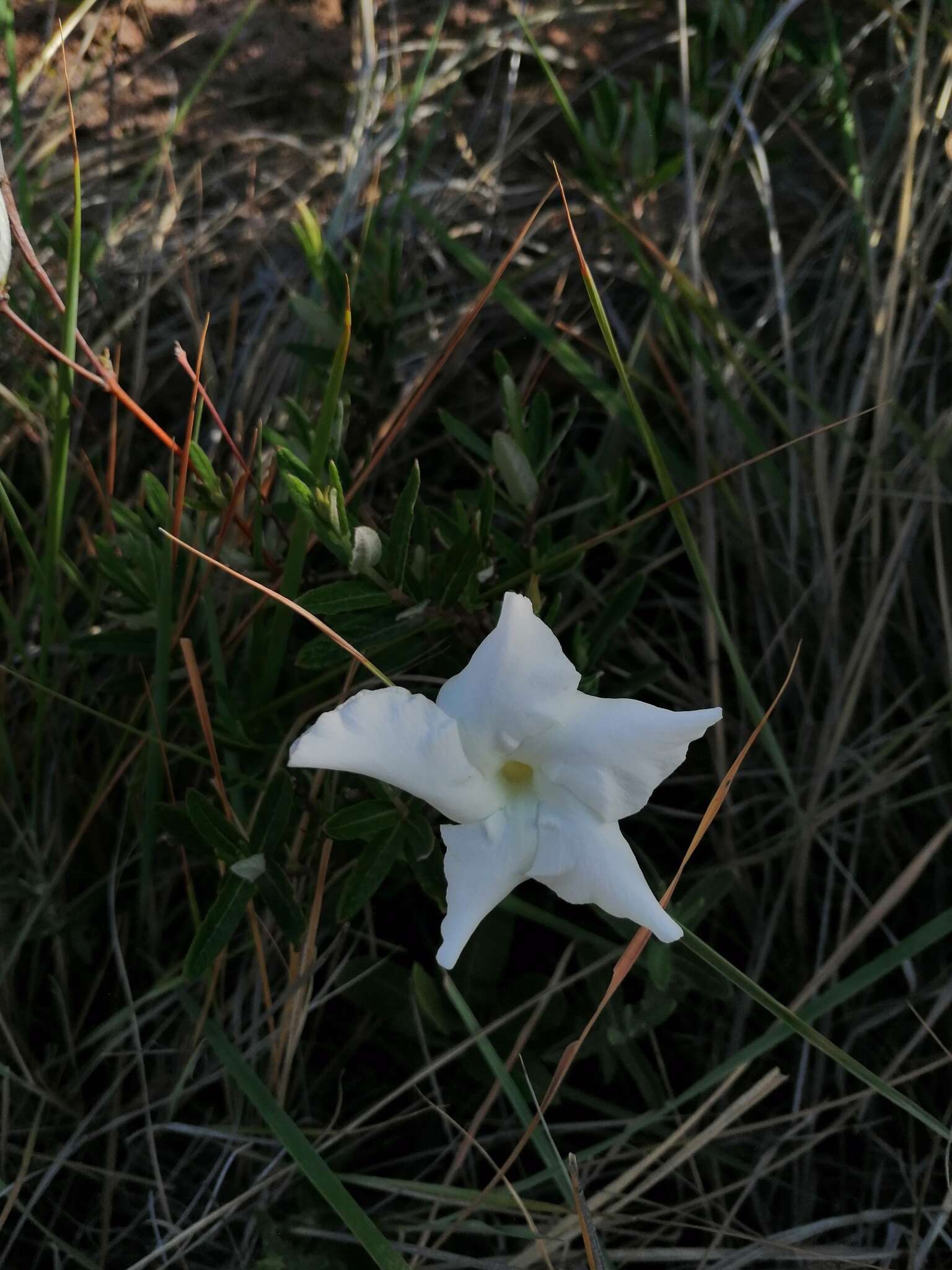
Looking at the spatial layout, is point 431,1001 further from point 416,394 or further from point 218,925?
point 416,394

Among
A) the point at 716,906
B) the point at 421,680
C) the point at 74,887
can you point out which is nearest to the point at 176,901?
the point at 74,887

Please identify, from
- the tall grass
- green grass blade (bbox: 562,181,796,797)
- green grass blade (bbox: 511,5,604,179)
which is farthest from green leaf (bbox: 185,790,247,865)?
green grass blade (bbox: 511,5,604,179)

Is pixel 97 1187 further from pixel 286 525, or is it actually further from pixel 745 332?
pixel 745 332

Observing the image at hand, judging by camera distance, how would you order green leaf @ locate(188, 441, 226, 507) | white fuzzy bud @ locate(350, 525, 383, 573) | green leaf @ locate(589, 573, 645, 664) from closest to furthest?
white fuzzy bud @ locate(350, 525, 383, 573) → green leaf @ locate(188, 441, 226, 507) → green leaf @ locate(589, 573, 645, 664)

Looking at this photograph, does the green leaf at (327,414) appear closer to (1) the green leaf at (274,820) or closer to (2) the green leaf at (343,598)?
(2) the green leaf at (343,598)

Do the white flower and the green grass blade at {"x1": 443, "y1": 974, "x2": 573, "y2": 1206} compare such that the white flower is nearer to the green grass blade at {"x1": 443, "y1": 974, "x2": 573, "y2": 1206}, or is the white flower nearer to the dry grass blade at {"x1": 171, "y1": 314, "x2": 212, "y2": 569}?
the green grass blade at {"x1": 443, "y1": 974, "x2": 573, "y2": 1206}

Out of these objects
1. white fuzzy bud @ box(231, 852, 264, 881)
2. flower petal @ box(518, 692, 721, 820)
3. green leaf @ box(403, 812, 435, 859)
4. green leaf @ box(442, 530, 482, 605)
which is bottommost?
green leaf @ box(403, 812, 435, 859)
